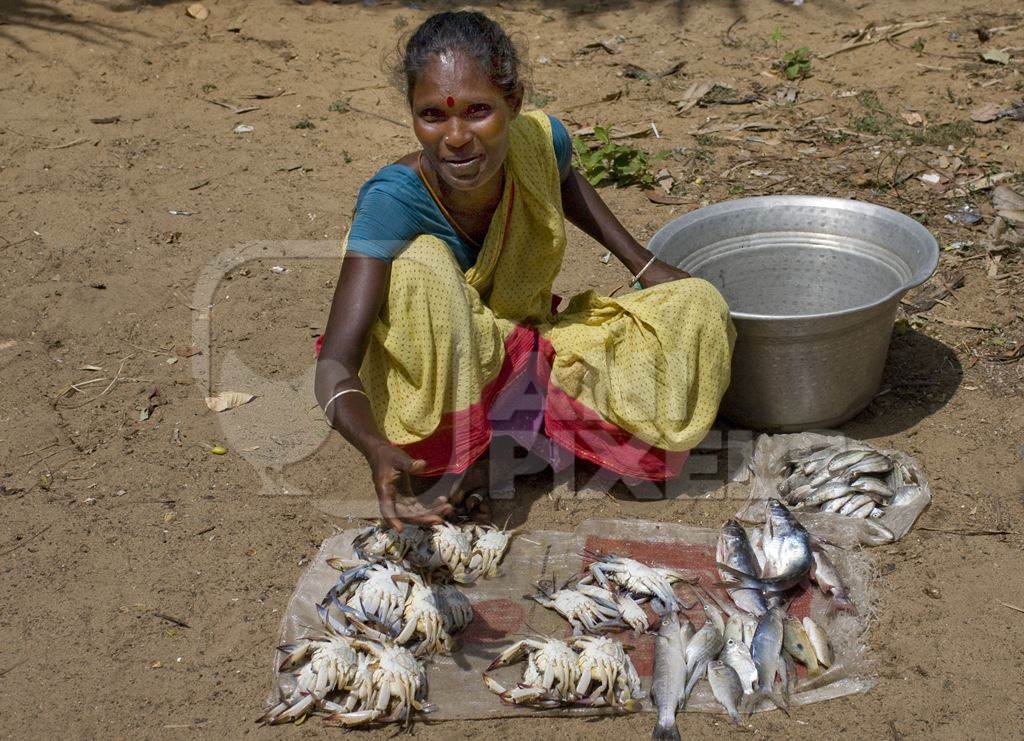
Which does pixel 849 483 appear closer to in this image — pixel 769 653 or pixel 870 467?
pixel 870 467

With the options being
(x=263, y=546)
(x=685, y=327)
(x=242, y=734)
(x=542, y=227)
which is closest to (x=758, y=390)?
(x=685, y=327)

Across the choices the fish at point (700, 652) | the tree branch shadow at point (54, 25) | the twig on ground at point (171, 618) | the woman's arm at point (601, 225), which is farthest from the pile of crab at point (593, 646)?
the tree branch shadow at point (54, 25)

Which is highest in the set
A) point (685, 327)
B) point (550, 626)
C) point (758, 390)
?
point (685, 327)

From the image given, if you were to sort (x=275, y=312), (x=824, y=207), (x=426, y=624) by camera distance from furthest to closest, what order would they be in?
(x=275, y=312), (x=824, y=207), (x=426, y=624)

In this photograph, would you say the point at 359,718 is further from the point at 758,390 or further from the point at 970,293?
the point at 970,293

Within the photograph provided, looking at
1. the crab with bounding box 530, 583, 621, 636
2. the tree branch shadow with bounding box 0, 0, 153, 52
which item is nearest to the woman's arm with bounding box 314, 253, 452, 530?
the crab with bounding box 530, 583, 621, 636

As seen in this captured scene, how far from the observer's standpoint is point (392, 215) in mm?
2824

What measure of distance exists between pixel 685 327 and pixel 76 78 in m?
4.39

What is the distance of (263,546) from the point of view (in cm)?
302

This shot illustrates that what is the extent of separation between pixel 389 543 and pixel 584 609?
0.56 meters

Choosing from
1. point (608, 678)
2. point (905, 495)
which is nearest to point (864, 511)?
point (905, 495)

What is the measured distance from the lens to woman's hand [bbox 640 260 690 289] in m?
3.26

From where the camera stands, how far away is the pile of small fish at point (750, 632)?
2.48 metres

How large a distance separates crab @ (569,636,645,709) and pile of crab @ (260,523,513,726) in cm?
37
